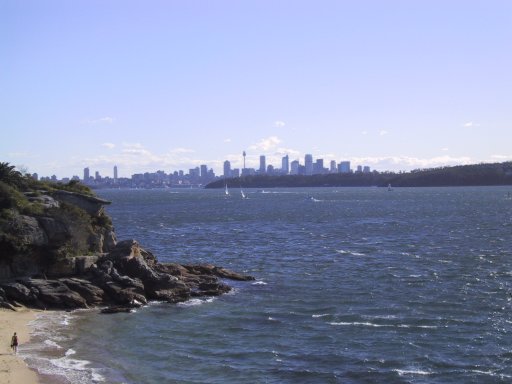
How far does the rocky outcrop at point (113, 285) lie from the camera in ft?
131

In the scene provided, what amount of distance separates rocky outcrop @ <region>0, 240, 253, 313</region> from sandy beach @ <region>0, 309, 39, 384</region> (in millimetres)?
1938

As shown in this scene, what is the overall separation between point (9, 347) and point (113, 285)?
1185cm

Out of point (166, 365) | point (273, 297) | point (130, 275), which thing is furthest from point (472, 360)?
point (130, 275)

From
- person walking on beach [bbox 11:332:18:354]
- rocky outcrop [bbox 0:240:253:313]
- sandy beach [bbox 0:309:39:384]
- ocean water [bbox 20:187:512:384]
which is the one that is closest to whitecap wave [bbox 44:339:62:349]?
ocean water [bbox 20:187:512:384]

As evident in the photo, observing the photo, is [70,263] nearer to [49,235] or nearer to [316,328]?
[49,235]

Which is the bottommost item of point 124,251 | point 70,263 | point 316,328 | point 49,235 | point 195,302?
point 316,328

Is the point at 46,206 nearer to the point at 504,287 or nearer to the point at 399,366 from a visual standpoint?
the point at 399,366

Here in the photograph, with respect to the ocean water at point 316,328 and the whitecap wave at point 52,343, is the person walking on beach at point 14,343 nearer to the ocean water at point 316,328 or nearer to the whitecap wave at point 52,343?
the ocean water at point 316,328

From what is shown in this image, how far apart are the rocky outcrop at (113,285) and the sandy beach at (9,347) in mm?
1938

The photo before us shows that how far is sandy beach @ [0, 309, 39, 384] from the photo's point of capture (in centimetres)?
2655

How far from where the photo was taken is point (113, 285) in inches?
1667

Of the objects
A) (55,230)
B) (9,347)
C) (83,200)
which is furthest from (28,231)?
(9,347)

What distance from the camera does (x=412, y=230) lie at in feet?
292

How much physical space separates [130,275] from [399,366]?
73.6 ft
